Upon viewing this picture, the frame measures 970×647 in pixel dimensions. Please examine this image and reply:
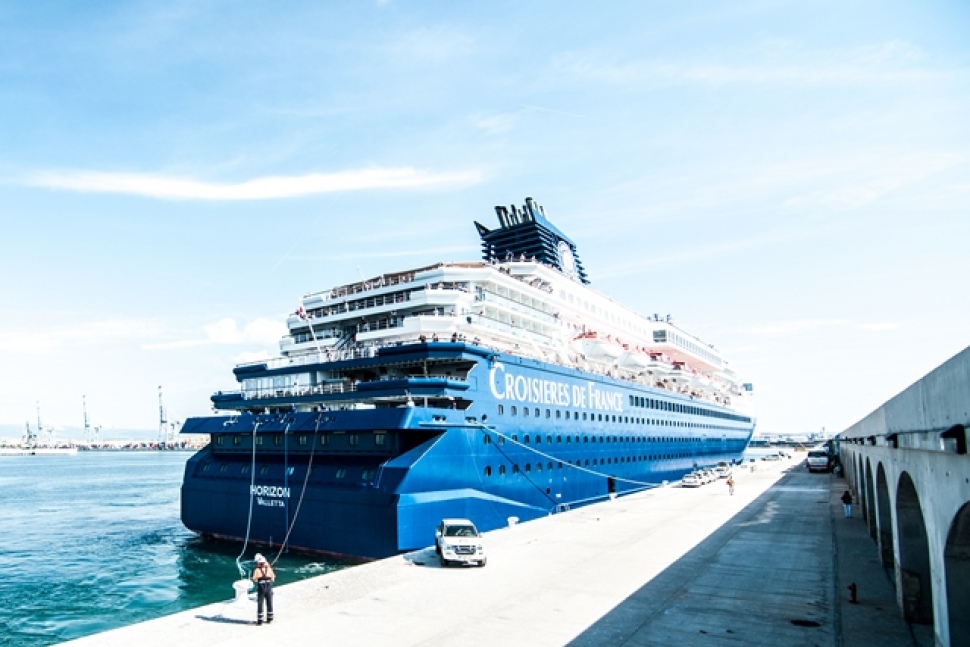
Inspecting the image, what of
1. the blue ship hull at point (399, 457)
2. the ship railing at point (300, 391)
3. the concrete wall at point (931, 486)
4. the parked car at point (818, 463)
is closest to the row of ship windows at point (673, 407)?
the blue ship hull at point (399, 457)

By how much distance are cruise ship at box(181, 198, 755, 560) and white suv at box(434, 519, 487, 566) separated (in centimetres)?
239

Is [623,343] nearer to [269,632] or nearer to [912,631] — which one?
[912,631]

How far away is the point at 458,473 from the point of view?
23.3 metres

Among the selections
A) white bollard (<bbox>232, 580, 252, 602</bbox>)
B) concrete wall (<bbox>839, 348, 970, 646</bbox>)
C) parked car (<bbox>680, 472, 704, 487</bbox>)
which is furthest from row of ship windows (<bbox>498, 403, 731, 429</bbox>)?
concrete wall (<bbox>839, 348, 970, 646</bbox>)

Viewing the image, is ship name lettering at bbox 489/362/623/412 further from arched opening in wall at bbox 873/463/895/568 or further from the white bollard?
arched opening in wall at bbox 873/463/895/568

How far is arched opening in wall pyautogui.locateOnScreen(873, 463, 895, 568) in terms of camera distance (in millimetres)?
18484

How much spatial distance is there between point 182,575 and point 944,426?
23.9m

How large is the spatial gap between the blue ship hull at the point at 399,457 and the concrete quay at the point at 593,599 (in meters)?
2.28

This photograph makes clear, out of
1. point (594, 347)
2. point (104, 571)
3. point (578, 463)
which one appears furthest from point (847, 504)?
point (104, 571)

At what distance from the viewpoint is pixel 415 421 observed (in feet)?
71.5

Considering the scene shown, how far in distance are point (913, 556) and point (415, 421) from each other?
550 inches

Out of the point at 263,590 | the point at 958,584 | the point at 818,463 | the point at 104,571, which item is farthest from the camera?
the point at 818,463

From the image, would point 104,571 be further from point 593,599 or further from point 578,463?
point 578,463

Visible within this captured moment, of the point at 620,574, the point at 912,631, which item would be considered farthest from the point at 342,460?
the point at 912,631
